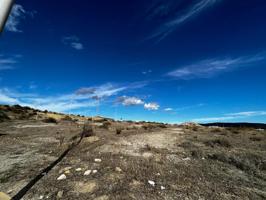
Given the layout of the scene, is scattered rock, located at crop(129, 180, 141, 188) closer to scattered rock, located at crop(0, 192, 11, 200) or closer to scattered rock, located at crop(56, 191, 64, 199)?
scattered rock, located at crop(56, 191, 64, 199)

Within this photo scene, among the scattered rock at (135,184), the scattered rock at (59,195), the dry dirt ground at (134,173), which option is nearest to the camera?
the scattered rock at (59,195)

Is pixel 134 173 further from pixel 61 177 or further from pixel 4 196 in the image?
pixel 4 196

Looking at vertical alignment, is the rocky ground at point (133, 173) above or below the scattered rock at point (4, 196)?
above

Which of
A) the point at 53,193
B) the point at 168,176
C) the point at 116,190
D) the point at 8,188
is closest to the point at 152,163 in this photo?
the point at 168,176

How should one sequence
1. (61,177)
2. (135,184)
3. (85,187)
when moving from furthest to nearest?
(61,177), (135,184), (85,187)

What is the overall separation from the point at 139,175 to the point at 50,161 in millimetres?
3998

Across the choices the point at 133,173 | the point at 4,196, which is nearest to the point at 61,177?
the point at 4,196

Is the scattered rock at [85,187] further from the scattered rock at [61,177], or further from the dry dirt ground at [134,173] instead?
the scattered rock at [61,177]

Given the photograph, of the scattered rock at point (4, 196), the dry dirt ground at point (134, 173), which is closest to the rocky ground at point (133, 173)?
the dry dirt ground at point (134, 173)

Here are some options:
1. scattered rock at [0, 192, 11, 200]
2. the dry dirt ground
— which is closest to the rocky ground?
the dry dirt ground

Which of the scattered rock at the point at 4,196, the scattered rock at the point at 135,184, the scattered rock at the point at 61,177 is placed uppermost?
the scattered rock at the point at 61,177

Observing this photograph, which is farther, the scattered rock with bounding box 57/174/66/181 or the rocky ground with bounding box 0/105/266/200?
the scattered rock with bounding box 57/174/66/181

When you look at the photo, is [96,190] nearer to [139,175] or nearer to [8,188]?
[139,175]

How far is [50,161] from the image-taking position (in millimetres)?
8523
